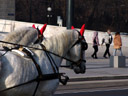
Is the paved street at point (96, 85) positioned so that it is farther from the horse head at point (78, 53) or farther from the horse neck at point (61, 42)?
the horse neck at point (61, 42)

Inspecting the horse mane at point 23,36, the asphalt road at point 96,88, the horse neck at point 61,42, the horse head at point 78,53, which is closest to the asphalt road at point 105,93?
the asphalt road at point 96,88

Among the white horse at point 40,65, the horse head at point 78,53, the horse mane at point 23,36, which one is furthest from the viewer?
the horse head at point 78,53

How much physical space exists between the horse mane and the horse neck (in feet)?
0.66

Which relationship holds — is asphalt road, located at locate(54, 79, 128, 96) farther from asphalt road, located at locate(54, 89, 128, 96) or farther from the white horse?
the white horse

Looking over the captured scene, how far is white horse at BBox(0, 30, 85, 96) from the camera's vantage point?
591cm

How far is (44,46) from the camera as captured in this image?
667 cm

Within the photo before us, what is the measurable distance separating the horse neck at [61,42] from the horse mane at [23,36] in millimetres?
200

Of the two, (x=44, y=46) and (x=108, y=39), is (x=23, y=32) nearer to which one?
(x=44, y=46)

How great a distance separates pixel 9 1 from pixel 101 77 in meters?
40.6

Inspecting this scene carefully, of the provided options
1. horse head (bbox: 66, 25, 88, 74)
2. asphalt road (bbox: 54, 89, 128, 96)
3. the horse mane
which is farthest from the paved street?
the horse mane

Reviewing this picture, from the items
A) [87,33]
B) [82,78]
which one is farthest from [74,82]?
[87,33]

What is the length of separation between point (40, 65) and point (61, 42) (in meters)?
0.72

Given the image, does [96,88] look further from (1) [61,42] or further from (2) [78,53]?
(1) [61,42]

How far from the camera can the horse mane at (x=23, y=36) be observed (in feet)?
21.9
